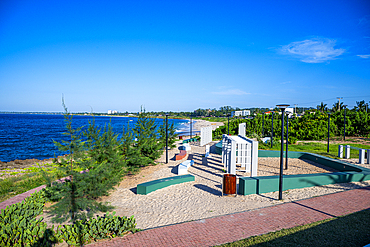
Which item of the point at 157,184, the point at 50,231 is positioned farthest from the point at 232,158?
the point at 50,231

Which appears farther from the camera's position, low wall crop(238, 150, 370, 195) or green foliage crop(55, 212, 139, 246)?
low wall crop(238, 150, 370, 195)

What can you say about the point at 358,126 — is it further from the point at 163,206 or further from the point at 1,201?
the point at 1,201

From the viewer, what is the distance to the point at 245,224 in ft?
19.1

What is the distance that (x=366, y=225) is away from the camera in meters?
5.36

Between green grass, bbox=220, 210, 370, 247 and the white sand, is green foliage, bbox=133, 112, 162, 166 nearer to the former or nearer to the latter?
the white sand

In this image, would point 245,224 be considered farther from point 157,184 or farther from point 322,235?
point 157,184

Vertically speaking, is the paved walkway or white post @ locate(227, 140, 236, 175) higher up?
white post @ locate(227, 140, 236, 175)

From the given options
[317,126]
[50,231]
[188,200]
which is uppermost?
[317,126]

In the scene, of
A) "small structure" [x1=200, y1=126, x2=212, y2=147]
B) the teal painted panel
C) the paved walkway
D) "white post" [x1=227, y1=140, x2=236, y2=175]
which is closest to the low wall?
the teal painted panel

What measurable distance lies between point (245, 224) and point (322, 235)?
180cm

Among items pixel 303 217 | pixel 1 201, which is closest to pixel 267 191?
pixel 303 217

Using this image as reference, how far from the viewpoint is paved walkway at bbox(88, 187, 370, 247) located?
5082 millimetres

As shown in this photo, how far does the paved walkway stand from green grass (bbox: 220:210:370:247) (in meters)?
0.30

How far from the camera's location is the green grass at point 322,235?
4.60m
